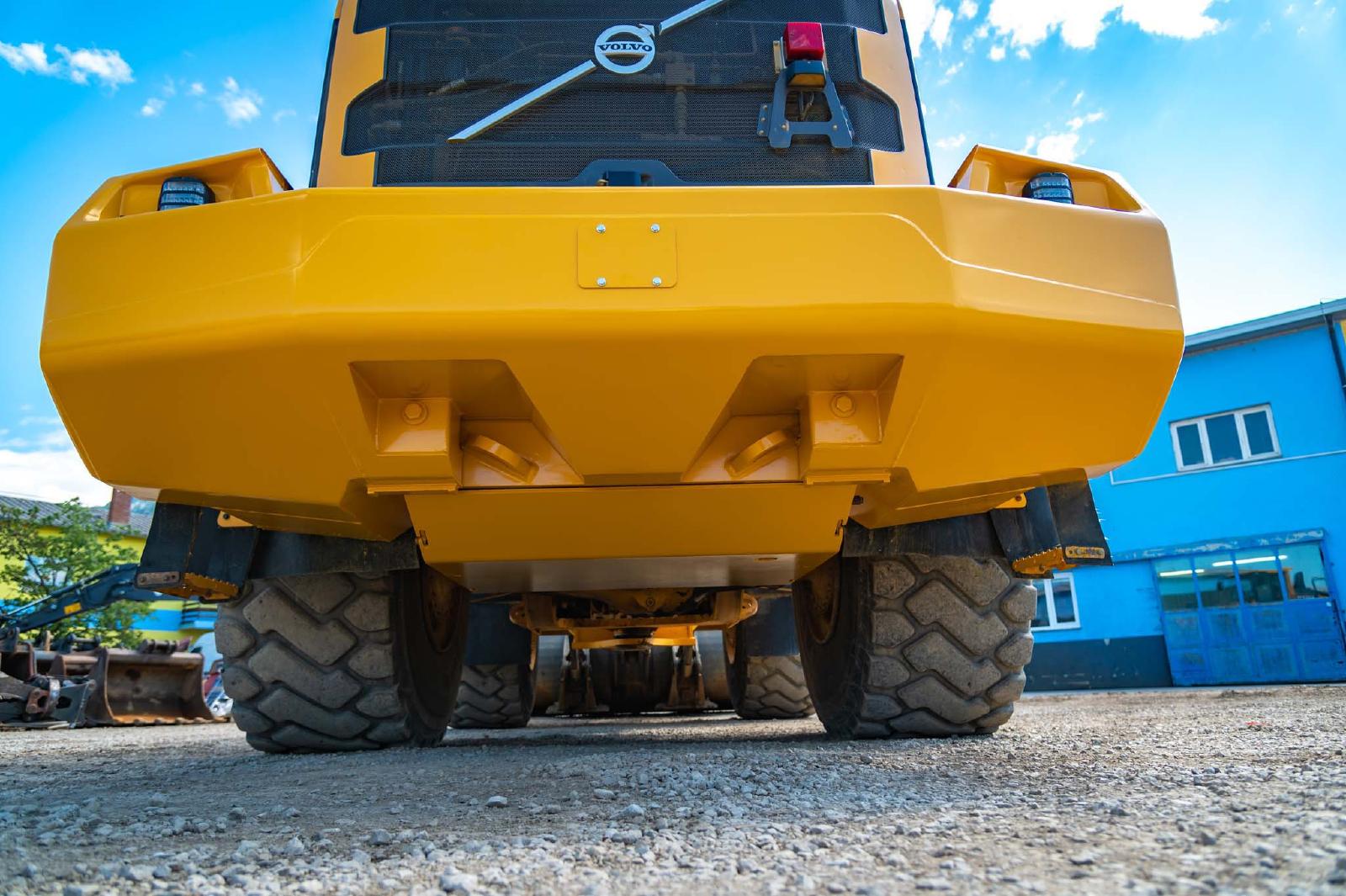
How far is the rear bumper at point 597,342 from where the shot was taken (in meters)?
1.74

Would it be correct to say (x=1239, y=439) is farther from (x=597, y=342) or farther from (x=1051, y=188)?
(x=597, y=342)

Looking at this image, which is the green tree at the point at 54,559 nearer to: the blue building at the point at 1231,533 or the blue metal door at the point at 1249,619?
the blue building at the point at 1231,533

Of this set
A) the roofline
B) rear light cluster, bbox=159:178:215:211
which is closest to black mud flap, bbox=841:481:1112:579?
rear light cluster, bbox=159:178:215:211

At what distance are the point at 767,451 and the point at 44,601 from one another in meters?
12.6

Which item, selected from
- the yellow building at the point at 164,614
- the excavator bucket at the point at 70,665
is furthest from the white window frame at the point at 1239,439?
the yellow building at the point at 164,614

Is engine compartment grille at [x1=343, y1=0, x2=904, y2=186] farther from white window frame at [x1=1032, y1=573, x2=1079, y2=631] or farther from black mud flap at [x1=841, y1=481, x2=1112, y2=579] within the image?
white window frame at [x1=1032, y1=573, x2=1079, y2=631]

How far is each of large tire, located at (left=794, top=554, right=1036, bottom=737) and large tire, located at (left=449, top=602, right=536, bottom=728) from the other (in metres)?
2.69

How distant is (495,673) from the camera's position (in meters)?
5.80

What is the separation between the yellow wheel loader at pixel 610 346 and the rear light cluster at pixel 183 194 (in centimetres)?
1

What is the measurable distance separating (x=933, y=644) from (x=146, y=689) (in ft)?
29.7

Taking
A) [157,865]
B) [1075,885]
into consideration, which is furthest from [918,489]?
[157,865]

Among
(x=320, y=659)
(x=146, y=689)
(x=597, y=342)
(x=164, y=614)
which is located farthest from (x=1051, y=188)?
(x=164, y=614)

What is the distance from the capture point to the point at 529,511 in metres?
2.23

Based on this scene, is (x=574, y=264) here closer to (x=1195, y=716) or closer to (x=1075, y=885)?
(x=1075, y=885)
